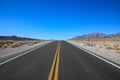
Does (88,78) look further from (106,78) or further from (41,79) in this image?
(41,79)

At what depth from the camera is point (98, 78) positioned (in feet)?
19.3

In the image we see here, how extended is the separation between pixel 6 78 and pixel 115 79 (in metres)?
4.68

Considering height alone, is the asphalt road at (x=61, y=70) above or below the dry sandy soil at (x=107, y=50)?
below

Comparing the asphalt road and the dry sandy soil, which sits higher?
the dry sandy soil

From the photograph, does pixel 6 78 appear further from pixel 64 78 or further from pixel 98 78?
pixel 98 78

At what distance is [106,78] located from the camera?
5887 mm

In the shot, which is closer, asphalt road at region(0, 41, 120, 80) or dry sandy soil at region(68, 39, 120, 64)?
asphalt road at region(0, 41, 120, 80)

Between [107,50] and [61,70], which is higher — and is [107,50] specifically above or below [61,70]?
above

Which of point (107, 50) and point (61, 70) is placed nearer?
point (61, 70)

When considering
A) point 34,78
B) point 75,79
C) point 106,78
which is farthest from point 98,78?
point 34,78

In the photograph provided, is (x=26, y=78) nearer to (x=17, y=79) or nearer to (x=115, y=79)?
(x=17, y=79)

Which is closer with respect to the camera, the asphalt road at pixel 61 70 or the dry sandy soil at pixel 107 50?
the asphalt road at pixel 61 70

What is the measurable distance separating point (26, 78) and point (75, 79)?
2107mm

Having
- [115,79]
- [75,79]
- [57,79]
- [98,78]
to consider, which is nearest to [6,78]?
[57,79]
